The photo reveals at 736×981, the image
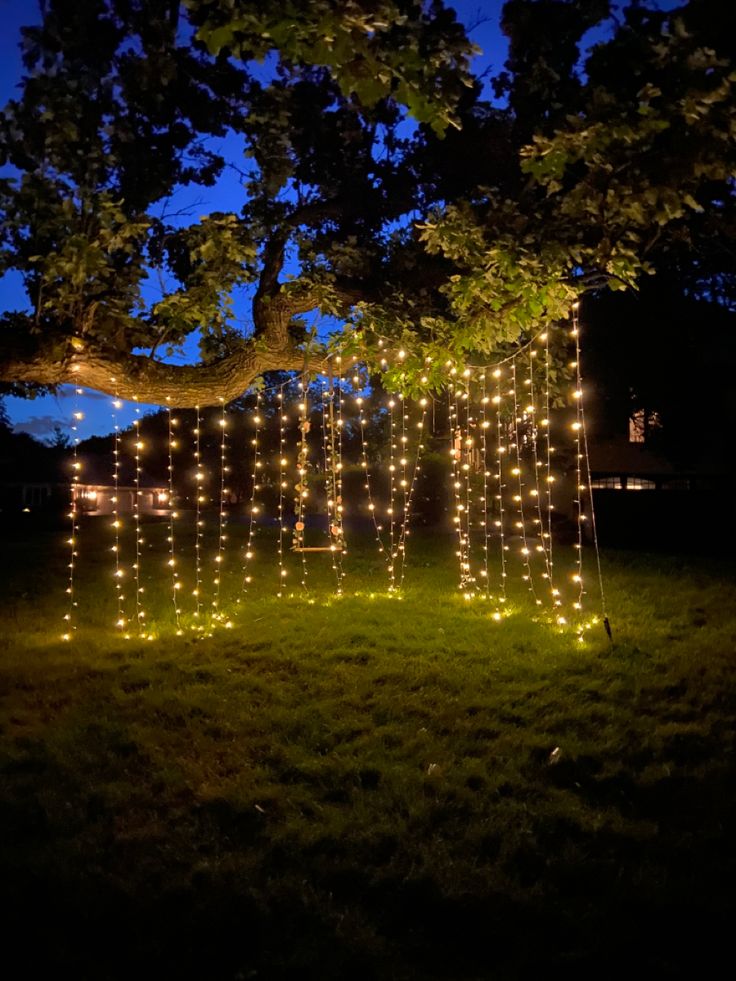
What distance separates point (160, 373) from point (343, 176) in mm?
4377

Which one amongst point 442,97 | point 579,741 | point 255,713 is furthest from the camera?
point 255,713

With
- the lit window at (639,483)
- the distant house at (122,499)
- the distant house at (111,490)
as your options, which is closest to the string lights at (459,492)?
the lit window at (639,483)

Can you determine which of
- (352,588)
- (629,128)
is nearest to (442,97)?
(629,128)

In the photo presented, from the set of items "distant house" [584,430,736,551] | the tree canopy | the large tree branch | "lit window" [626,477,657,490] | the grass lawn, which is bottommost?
the grass lawn

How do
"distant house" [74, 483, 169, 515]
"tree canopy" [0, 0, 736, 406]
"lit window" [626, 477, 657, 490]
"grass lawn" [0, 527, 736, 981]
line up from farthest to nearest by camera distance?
"distant house" [74, 483, 169, 515] < "lit window" [626, 477, 657, 490] < "tree canopy" [0, 0, 736, 406] < "grass lawn" [0, 527, 736, 981]

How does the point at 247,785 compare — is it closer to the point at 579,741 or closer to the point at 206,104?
the point at 579,741

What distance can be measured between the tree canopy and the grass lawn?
9.61 ft

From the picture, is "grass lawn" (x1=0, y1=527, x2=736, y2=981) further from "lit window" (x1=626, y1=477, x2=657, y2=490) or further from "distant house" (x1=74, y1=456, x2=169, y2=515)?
"distant house" (x1=74, y1=456, x2=169, y2=515)

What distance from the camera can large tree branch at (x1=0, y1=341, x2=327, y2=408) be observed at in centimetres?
607

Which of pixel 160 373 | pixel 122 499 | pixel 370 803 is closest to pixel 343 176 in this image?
pixel 160 373

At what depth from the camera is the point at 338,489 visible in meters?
8.65

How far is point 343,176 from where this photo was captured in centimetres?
941

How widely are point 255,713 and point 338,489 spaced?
432cm

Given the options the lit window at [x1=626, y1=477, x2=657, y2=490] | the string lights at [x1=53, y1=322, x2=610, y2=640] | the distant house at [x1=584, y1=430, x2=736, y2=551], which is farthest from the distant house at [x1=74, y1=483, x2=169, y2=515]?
the distant house at [x1=584, y1=430, x2=736, y2=551]
